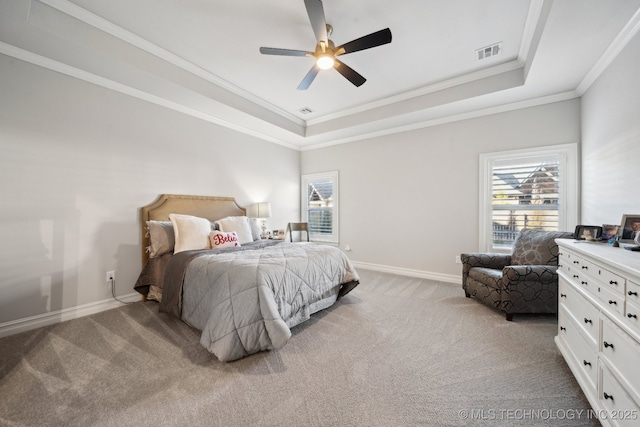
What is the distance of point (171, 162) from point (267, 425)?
3402 mm

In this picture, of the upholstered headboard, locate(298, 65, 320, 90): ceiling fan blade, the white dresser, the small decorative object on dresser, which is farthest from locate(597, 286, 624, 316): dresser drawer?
the upholstered headboard

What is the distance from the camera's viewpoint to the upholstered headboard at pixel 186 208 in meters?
3.19

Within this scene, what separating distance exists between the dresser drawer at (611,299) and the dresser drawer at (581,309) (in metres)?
0.11

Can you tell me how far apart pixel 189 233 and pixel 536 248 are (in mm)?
4109

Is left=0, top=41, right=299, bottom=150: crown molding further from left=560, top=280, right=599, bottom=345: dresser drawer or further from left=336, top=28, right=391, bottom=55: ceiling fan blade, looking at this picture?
left=560, top=280, right=599, bottom=345: dresser drawer

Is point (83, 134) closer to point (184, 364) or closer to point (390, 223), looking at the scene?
point (184, 364)

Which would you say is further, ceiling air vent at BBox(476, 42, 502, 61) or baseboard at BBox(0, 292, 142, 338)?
ceiling air vent at BBox(476, 42, 502, 61)

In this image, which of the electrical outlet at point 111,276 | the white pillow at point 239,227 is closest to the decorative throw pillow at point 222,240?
the white pillow at point 239,227

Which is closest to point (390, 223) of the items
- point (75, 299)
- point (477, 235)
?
point (477, 235)

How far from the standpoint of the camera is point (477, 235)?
369 centimetres

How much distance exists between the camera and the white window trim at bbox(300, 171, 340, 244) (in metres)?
5.14

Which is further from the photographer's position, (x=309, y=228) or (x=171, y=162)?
(x=309, y=228)

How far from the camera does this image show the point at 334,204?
17.0 ft

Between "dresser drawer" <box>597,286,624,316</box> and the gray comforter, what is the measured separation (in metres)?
1.86
